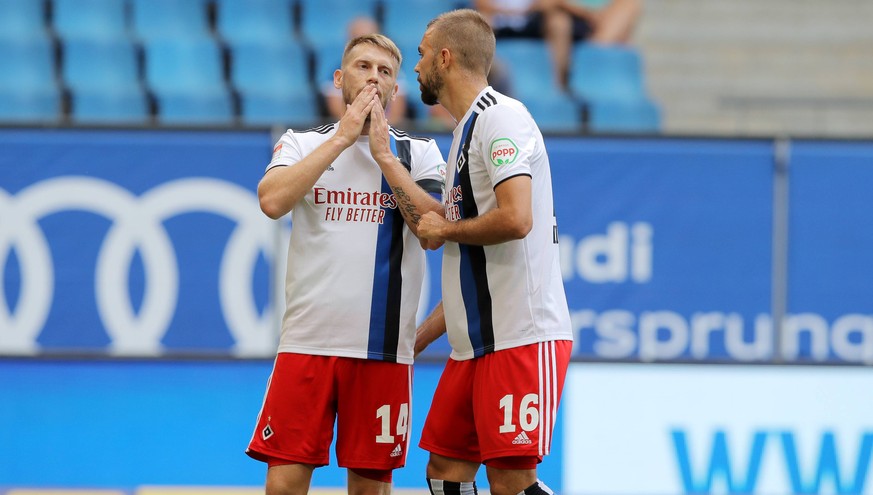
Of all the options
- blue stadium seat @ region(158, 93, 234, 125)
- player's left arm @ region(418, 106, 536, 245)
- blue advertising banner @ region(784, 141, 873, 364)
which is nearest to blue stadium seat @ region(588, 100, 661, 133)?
blue advertising banner @ region(784, 141, 873, 364)

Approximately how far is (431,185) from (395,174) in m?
0.35

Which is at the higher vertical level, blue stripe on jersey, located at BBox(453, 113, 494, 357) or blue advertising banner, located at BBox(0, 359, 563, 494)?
blue stripe on jersey, located at BBox(453, 113, 494, 357)

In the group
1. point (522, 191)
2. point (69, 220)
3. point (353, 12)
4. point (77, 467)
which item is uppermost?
point (353, 12)

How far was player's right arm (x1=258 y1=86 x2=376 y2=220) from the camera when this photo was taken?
14.3 feet

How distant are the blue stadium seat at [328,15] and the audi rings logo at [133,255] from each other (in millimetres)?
3368

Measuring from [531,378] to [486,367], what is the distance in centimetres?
16

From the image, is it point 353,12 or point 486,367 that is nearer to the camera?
point 486,367

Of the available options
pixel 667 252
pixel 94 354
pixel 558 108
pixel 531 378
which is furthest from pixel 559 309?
pixel 558 108

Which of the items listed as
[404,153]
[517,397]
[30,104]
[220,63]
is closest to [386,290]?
[404,153]

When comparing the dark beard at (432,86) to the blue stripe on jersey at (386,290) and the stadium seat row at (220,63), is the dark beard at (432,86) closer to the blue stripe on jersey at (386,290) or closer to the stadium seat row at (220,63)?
the blue stripe on jersey at (386,290)

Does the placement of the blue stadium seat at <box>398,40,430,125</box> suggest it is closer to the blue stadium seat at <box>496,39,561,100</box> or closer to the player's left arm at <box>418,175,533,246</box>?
the blue stadium seat at <box>496,39,561,100</box>

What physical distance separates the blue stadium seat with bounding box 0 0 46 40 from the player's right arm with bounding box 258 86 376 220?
245 inches

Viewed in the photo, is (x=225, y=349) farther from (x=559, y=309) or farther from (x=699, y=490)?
(x=559, y=309)

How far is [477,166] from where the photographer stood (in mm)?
4301
